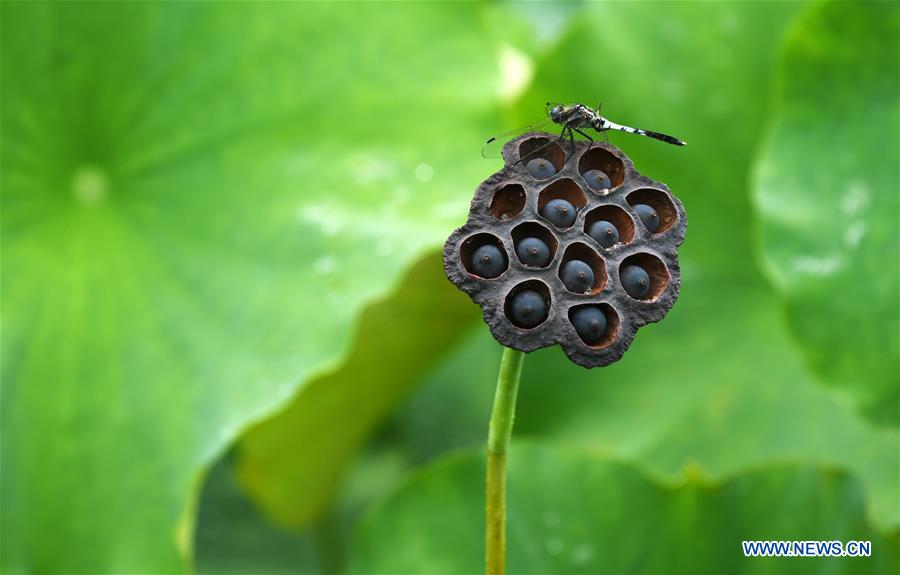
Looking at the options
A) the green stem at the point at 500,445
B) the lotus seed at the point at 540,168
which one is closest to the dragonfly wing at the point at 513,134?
the lotus seed at the point at 540,168

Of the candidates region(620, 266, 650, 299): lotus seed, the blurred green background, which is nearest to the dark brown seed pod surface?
region(620, 266, 650, 299): lotus seed

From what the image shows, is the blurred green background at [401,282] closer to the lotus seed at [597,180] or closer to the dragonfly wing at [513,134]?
the dragonfly wing at [513,134]

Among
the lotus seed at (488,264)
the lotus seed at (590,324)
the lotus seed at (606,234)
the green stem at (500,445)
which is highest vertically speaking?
the lotus seed at (606,234)

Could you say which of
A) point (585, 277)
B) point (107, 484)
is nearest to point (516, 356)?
point (585, 277)

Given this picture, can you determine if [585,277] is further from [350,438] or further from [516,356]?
[350,438]

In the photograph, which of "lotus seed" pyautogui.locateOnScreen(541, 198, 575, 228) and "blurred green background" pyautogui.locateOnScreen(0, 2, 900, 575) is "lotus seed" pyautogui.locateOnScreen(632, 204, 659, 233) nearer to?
"lotus seed" pyautogui.locateOnScreen(541, 198, 575, 228)

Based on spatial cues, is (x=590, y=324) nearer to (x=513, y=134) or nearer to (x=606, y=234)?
(x=606, y=234)

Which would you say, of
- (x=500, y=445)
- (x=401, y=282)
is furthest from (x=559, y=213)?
(x=401, y=282)
